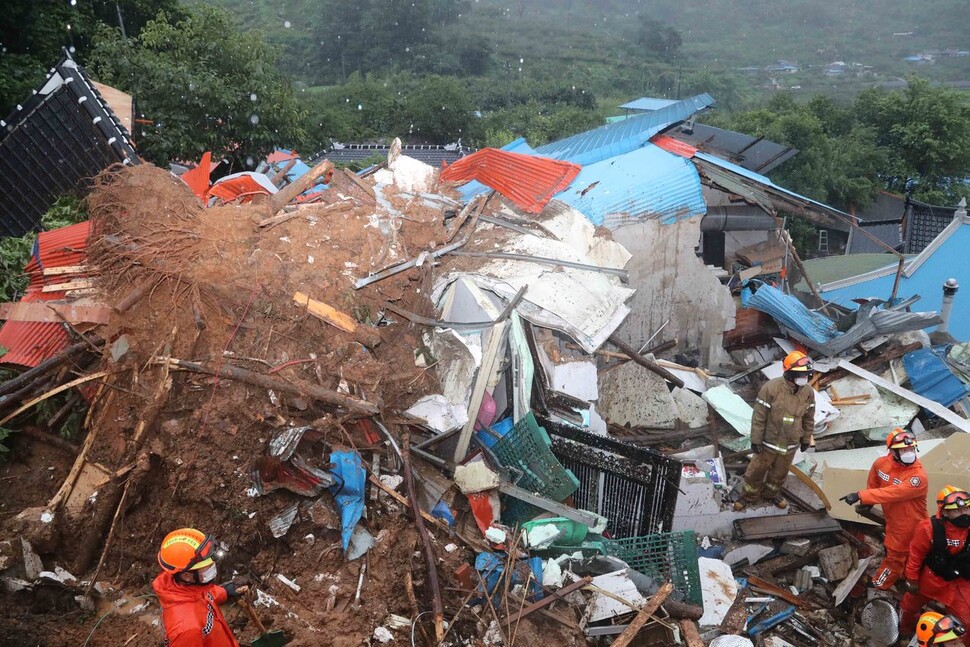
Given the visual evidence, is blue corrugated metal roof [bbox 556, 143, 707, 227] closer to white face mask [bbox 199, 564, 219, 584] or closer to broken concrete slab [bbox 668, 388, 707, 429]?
broken concrete slab [bbox 668, 388, 707, 429]

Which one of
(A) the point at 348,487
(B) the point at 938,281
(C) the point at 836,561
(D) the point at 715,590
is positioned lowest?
(B) the point at 938,281

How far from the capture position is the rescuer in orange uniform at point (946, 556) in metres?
4.67

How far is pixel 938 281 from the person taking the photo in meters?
15.5

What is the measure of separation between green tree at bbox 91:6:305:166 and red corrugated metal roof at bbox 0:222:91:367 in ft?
20.1

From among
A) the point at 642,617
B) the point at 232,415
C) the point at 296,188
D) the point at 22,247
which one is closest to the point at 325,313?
the point at 232,415

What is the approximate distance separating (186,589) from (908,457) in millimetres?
5072

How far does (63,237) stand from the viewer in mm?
6281

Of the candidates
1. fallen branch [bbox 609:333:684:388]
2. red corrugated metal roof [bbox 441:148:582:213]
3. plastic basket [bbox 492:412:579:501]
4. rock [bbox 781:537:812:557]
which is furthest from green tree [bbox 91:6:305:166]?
rock [bbox 781:537:812:557]

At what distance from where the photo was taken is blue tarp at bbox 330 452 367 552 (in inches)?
188

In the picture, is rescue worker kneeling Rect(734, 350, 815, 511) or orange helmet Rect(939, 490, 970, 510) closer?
orange helmet Rect(939, 490, 970, 510)

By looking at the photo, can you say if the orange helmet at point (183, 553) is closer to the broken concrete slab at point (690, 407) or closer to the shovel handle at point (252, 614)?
the shovel handle at point (252, 614)

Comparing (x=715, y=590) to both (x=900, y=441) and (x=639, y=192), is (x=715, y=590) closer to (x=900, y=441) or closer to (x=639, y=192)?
(x=900, y=441)

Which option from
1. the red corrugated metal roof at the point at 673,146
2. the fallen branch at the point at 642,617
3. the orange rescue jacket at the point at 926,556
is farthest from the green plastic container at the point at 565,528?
the red corrugated metal roof at the point at 673,146

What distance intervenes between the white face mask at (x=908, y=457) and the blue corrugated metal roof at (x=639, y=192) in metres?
3.96
